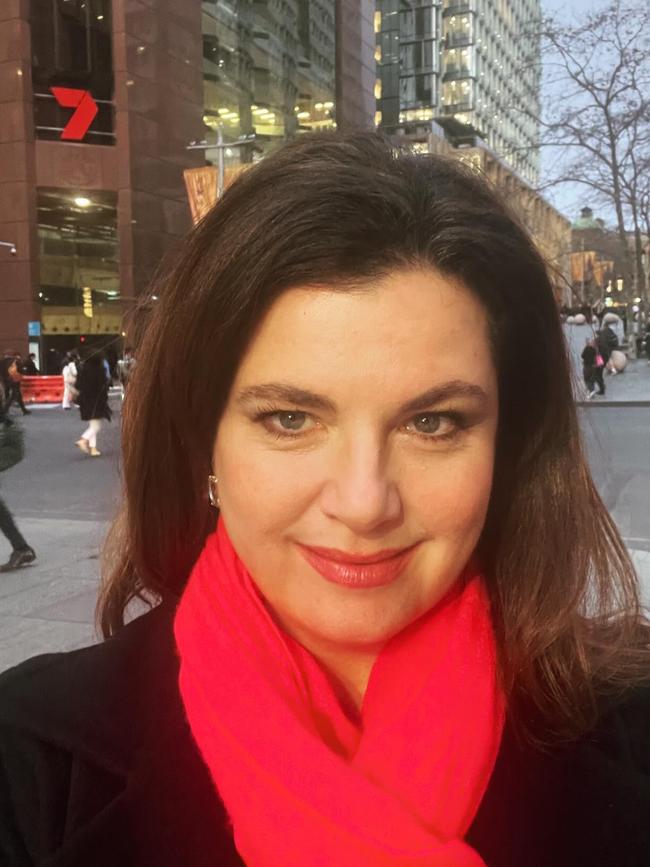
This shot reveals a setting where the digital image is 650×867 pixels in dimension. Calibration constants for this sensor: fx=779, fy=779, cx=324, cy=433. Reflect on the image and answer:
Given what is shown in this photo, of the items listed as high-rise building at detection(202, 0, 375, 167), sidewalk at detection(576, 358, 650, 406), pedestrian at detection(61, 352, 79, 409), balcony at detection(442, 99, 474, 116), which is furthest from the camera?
balcony at detection(442, 99, 474, 116)

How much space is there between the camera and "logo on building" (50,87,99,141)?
29.4 m

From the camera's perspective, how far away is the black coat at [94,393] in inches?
470

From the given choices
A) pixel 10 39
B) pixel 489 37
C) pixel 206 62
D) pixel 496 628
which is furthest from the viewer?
pixel 489 37

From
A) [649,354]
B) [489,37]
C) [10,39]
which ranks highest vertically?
[489,37]

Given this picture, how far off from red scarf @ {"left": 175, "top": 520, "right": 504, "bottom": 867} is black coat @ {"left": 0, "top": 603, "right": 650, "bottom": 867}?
2.4 inches

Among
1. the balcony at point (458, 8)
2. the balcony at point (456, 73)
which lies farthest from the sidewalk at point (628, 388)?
the balcony at point (456, 73)

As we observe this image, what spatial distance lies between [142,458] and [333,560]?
1.93ft

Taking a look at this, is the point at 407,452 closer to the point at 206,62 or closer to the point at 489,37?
the point at 206,62

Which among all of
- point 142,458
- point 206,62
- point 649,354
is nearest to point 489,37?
point 206,62

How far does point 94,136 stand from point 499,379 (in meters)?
32.5

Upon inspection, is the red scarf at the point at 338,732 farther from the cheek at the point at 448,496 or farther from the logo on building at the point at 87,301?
the logo on building at the point at 87,301

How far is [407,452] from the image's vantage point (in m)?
1.20

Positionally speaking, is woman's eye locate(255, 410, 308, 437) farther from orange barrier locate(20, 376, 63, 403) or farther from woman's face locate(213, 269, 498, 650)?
orange barrier locate(20, 376, 63, 403)

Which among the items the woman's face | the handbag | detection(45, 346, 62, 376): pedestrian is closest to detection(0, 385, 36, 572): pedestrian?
the handbag
